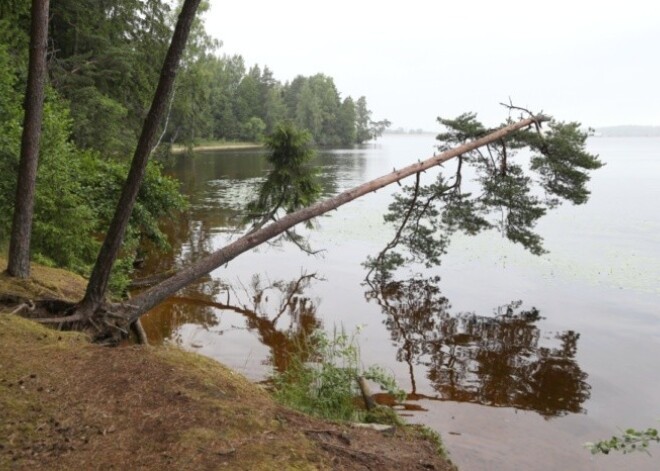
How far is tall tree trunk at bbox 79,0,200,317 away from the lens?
5.35m

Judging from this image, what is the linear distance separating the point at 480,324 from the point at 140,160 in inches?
413

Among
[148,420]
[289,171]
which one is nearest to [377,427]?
[148,420]

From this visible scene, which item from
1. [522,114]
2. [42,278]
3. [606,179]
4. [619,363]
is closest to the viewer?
[42,278]

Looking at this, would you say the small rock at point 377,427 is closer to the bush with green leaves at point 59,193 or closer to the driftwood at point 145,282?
the bush with green leaves at point 59,193

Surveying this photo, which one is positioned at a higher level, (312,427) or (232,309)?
(312,427)

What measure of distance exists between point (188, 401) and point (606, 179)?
4953 cm

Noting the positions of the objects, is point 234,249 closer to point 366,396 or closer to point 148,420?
point 366,396

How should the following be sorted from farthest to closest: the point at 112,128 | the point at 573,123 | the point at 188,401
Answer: the point at 112,128
the point at 573,123
the point at 188,401

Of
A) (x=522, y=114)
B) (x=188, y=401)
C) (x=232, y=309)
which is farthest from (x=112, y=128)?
(x=188, y=401)

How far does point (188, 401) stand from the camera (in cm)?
444

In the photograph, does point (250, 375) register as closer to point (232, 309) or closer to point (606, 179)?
point (232, 309)

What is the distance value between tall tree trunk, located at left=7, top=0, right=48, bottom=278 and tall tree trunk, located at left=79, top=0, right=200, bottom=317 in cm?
155

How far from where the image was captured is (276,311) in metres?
13.5

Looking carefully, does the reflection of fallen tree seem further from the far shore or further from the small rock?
the far shore
